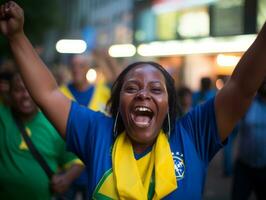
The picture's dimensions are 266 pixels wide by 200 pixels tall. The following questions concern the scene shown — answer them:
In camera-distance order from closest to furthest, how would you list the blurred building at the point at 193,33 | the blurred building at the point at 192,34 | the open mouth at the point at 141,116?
the open mouth at the point at 141,116
the blurred building at the point at 193,33
the blurred building at the point at 192,34

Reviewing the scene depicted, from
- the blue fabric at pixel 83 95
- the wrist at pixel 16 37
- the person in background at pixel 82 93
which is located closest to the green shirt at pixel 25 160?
the wrist at pixel 16 37

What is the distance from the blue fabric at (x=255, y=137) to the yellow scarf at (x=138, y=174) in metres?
3.08

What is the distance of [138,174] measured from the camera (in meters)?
2.29

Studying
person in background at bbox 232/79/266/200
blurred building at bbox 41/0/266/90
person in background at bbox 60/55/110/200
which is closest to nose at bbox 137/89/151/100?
person in background at bbox 60/55/110/200

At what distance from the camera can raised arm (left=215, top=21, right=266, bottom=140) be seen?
224cm

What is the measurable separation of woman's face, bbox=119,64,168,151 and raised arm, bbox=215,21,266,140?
10.6 inches

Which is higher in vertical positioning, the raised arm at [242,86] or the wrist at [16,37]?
the wrist at [16,37]

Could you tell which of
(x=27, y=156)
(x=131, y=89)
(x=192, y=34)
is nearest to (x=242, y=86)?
(x=131, y=89)

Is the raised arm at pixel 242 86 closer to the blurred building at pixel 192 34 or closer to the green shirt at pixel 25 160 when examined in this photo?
the green shirt at pixel 25 160

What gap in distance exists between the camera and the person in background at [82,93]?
5.28m

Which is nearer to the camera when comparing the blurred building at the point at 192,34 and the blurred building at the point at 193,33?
the blurred building at the point at 193,33

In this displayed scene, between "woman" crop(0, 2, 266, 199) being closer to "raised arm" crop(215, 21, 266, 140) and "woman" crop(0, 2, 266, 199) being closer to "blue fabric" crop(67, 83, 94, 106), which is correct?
"raised arm" crop(215, 21, 266, 140)

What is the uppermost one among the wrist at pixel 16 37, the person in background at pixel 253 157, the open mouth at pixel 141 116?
the wrist at pixel 16 37

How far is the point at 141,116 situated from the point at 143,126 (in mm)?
50
